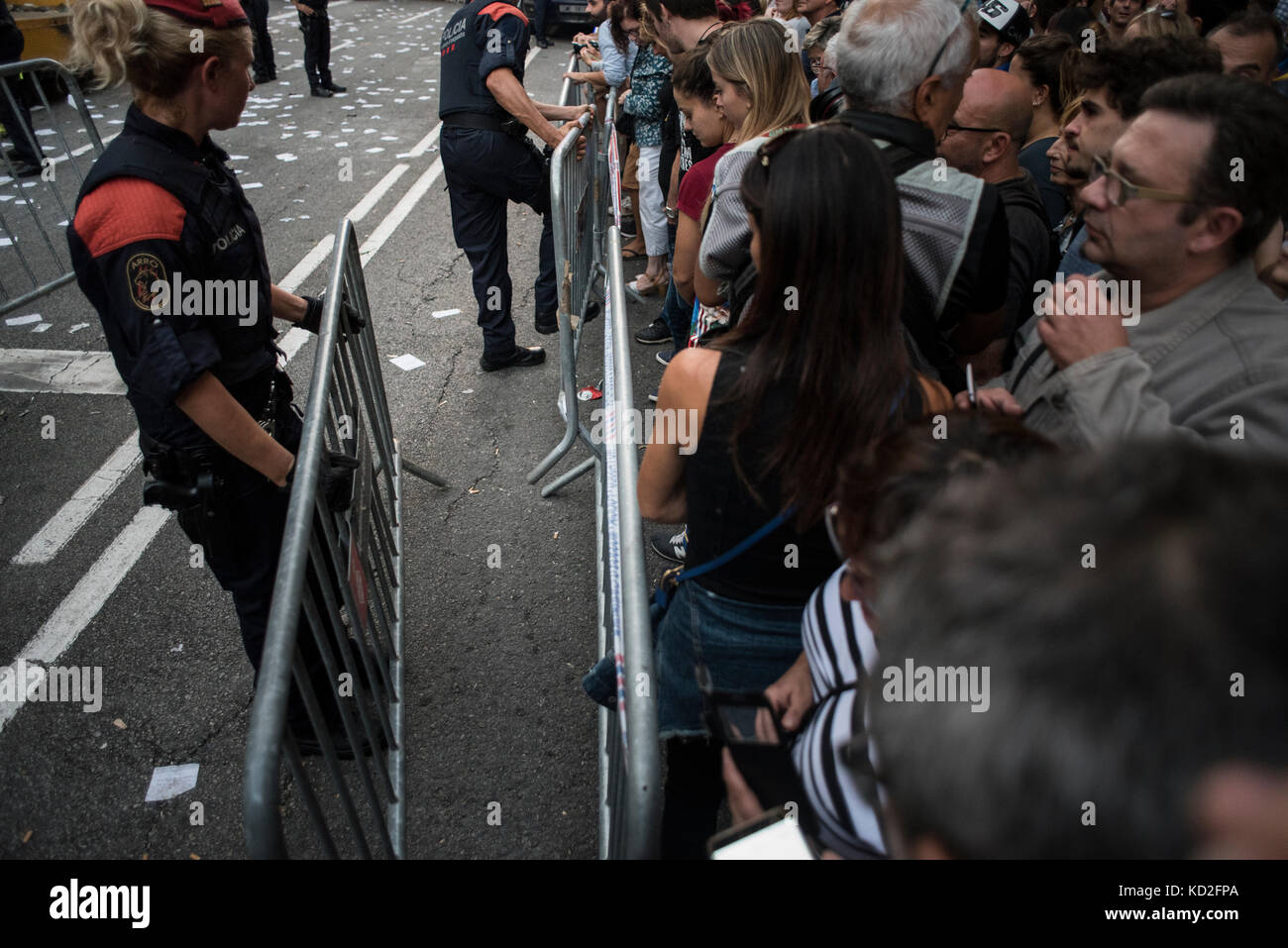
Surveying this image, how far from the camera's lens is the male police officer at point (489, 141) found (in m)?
4.23

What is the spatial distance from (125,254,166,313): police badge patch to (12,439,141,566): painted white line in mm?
2189

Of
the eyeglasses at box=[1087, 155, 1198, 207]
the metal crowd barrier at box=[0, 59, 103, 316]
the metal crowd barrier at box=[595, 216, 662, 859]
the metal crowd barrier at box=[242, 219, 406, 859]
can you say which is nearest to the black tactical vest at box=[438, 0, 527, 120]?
the metal crowd barrier at box=[242, 219, 406, 859]

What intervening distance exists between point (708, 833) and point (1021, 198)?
210 centimetres

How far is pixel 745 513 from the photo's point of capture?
1.57m

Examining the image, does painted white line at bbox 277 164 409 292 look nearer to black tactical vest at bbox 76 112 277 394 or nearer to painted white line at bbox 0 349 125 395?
painted white line at bbox 0 349 125 395

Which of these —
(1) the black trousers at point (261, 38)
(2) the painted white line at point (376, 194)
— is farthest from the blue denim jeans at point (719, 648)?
(1) the black trousers at point (261, 38)

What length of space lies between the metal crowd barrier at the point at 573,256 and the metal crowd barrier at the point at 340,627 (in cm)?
79

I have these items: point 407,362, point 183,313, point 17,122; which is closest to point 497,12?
point 407,362

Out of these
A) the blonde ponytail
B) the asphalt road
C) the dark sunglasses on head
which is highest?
the blonde ponytail

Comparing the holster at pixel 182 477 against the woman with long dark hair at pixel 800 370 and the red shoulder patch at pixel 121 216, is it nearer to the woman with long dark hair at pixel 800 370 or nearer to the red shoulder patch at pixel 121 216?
the red shoulder patch at pixel 121 216

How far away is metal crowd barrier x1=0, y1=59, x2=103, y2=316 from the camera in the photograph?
17.7 ft

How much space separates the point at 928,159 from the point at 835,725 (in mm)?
1622

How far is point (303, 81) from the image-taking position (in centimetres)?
1142
